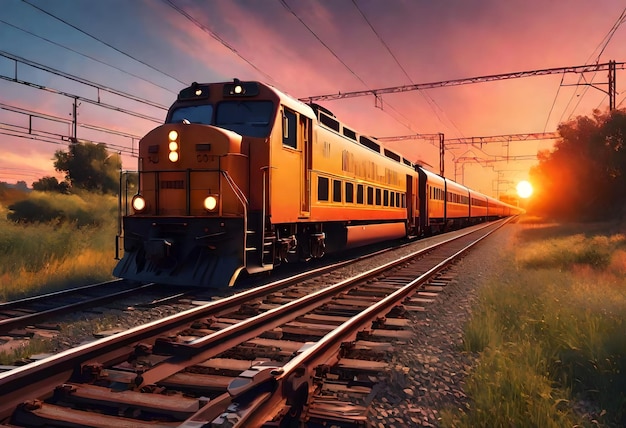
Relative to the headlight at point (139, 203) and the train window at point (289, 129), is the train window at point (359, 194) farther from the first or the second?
the headlight at point (139, 203)

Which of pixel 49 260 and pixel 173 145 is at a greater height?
pixel 173 145

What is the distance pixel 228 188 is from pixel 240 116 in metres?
1.65

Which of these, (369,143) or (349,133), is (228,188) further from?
(369,143)

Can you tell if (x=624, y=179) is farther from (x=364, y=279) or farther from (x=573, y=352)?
(x=573, y=352)

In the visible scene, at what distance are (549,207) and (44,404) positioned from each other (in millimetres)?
58742

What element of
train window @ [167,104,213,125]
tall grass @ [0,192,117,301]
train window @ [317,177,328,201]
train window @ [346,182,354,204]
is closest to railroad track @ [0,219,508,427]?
train window @ [167,104,213,125]

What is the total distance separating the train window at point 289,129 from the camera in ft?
29.8

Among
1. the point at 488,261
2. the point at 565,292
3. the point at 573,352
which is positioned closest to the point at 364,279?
the point at 565,292

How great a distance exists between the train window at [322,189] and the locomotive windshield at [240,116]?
2.34 meters

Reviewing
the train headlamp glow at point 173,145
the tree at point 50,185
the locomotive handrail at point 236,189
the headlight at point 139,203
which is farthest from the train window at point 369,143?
the tree at point 50,185

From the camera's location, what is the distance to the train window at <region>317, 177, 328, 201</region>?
10617 mm

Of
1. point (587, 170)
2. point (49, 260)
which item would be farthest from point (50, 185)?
point (587, 170)

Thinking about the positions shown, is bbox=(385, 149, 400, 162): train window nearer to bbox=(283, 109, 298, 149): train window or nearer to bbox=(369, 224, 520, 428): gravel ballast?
bbox=(283, 109, 298, 149): train window

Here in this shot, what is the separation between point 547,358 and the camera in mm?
4609
